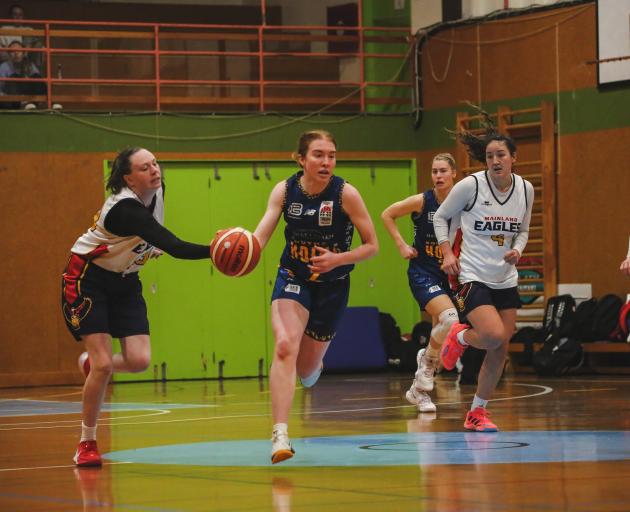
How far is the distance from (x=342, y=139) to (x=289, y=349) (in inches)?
456

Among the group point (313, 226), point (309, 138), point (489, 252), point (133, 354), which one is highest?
point (309, 138)

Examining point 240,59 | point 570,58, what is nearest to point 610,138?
point 570,58

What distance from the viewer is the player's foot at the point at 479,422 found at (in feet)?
29.2

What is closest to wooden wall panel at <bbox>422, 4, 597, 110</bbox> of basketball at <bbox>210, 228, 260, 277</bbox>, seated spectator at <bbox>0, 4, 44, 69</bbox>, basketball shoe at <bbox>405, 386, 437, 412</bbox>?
seated spectator at <bbox>0, 4, 44, 69</bbox>

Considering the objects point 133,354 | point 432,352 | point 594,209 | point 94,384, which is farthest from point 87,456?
point 594,209

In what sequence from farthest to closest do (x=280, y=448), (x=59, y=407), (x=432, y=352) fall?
(x=59, y=407)
(x=432, y=352)
(x=280, y=448)

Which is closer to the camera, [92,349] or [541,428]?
[92,349]

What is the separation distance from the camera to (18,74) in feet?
57.8

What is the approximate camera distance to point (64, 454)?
8398mm

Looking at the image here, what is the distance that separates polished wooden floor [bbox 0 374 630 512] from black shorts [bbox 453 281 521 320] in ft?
2.87

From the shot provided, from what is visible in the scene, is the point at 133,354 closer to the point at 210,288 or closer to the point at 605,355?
the point at 605,355

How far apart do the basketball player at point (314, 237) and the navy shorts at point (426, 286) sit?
3816 mm

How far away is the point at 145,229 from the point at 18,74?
10.9m

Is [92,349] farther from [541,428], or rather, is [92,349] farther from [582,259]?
[582,259]
